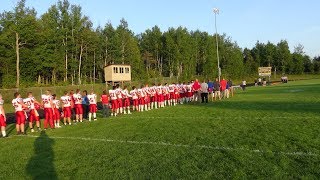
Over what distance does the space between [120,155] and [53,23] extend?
215 ft

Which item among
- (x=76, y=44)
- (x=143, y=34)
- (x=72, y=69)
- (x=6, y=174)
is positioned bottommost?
(x=6, y=174)

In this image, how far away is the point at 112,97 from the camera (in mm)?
23906

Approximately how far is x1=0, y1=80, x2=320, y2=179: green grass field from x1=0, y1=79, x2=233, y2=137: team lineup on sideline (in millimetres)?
3072

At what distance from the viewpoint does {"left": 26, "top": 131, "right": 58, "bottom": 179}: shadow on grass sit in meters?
8.90

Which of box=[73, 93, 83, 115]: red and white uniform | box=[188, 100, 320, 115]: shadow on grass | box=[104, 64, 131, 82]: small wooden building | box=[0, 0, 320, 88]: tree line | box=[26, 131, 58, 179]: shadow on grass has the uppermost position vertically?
box=[0, 0, 320, 88]: tree line

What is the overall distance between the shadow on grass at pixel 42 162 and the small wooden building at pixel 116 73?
50740 millimetres

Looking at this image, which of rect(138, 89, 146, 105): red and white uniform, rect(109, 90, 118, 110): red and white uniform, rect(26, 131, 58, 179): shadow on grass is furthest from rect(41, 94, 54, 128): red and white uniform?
→ rect(138, 89, 146, 105): red and white uniform

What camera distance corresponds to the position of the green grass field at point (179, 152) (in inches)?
319

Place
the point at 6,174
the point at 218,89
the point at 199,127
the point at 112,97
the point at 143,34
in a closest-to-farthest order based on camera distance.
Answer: the point at 6,174, the point at 199,127, the point at 112,97, the point at 218,89, the point at 143,34

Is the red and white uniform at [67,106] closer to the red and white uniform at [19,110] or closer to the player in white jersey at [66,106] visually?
the player in white jersey at [66,106]

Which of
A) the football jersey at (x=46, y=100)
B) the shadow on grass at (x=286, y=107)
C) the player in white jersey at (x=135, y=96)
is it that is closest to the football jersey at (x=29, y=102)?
the football jersey at (x=46, y=100)

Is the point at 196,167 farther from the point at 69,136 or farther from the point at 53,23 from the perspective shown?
the point at 53,23

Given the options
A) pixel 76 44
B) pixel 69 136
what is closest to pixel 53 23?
pixel 76 44

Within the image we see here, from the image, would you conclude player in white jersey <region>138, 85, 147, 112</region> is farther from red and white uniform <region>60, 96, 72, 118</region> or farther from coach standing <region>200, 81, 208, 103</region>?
red and white uniform <region>60, 96, 72, 118</region>
